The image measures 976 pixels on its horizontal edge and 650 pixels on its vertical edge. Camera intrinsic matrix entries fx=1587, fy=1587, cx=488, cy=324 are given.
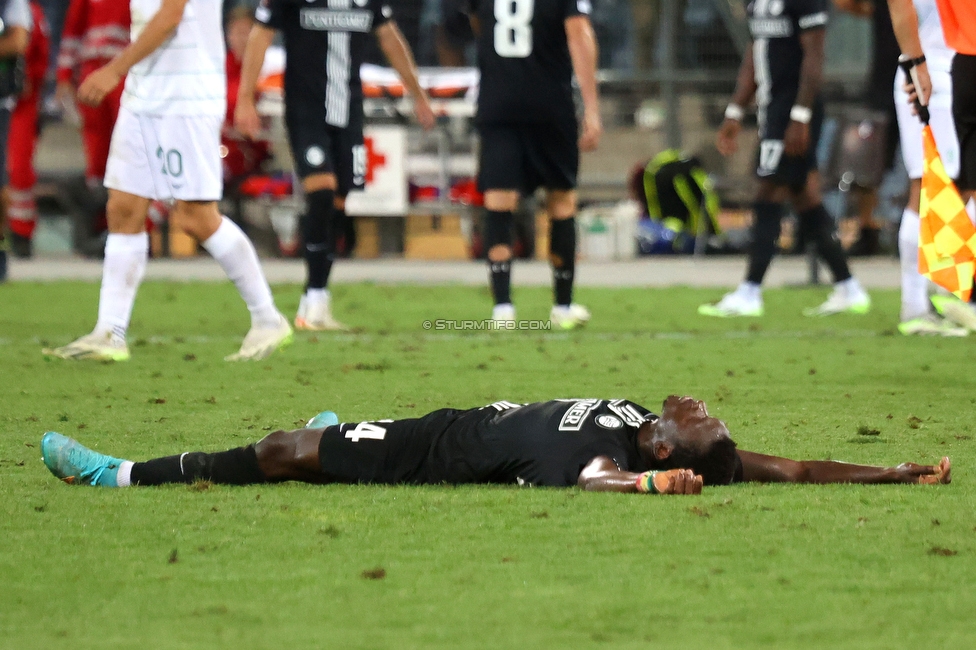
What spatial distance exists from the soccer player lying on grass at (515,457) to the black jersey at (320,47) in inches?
192

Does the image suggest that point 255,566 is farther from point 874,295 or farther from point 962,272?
point 874,295

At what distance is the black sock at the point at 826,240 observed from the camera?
10.2 metres

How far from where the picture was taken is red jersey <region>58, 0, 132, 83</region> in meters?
14.0

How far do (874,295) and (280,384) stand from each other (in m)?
6.53

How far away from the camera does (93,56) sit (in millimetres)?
14062

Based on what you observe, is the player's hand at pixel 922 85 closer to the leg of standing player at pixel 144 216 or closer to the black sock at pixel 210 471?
the leg of standing player at pixel 144 216

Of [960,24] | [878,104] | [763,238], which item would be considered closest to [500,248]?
[763,238]

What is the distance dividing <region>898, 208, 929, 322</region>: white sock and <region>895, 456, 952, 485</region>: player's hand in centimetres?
457

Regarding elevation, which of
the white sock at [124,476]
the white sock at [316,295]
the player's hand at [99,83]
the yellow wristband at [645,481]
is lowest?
the white sock at [316,295]

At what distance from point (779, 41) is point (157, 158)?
4731mm

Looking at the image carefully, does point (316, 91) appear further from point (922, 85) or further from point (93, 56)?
point (93, 56)

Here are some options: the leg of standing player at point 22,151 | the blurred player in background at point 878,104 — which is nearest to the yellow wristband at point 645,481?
the blurred player in background at point 878,104

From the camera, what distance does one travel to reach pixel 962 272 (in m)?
6.19

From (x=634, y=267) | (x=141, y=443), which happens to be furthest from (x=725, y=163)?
(x=141, y=443)
